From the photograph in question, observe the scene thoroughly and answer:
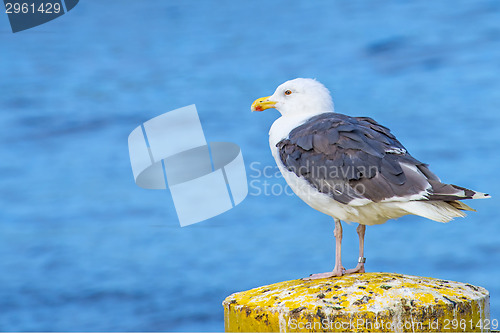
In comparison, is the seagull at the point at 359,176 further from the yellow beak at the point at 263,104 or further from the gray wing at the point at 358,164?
the yellow beak at the point at 263,104

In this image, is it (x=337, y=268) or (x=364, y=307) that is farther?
(x=337, y=268)

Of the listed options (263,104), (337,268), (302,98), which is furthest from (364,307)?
(263,104)

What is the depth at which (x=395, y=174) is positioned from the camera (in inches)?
156

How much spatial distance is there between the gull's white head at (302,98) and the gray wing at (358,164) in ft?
2.01

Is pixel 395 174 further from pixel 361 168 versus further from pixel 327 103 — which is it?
pixel 327 103

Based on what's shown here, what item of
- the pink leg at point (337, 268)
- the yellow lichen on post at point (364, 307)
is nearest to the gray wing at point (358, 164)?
the pink leg at point (337, 268)

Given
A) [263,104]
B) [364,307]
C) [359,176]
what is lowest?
[364,307]

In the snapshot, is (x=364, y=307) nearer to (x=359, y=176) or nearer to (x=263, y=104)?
(x=359, y=176)

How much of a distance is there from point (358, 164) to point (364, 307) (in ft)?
3.62

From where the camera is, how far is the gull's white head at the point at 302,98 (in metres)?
4.99

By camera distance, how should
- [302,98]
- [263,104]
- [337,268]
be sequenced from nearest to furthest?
[337,268] < [302,98] < [263,104]

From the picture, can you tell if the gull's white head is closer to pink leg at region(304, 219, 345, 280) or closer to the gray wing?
the gray wing

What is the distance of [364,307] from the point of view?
3180 millimetres

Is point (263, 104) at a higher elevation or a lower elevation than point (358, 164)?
higher
